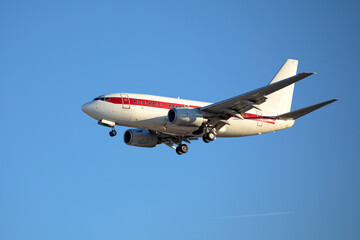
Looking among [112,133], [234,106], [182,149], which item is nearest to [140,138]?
[182,149]

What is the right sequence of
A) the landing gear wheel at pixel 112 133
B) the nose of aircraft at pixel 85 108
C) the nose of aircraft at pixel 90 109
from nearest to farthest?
1. the nose of aircraft at pixel 90 109
2. the nose of aircraft at pixel 85 108
3. the landing gear wheel at pixel 112 133

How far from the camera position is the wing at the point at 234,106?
42156mm

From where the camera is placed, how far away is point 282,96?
175ft

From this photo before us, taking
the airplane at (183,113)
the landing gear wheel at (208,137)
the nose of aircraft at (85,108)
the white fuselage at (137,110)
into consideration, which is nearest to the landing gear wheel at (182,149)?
the airplane at (183,113)

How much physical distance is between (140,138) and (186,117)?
7863mm

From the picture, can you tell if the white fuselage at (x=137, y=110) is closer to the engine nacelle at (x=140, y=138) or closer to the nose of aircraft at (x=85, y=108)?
the nose of aircraft at (x=85, y=108)

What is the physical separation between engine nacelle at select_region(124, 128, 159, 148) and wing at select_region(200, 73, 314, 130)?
22.6ft

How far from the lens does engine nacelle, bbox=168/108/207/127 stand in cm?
4316

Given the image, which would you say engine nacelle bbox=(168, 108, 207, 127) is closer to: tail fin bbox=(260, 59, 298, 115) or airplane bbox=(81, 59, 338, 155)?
airplane bbox=(81, 59, 338, 155)

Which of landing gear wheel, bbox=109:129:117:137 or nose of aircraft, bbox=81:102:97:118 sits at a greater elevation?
nose of aircraft, bbox=81:102:97:118

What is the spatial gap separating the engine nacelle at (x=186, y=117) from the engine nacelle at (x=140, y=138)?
706 centimetres

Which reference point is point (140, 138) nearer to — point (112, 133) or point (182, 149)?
point (182, 149)

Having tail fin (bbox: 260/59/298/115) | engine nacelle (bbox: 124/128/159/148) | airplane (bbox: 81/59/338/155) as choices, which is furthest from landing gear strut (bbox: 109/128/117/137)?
tail fin (bbox: 260/59/298/115)

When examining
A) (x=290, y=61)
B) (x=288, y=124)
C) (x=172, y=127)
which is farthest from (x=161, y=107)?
(x=290, y=61)
